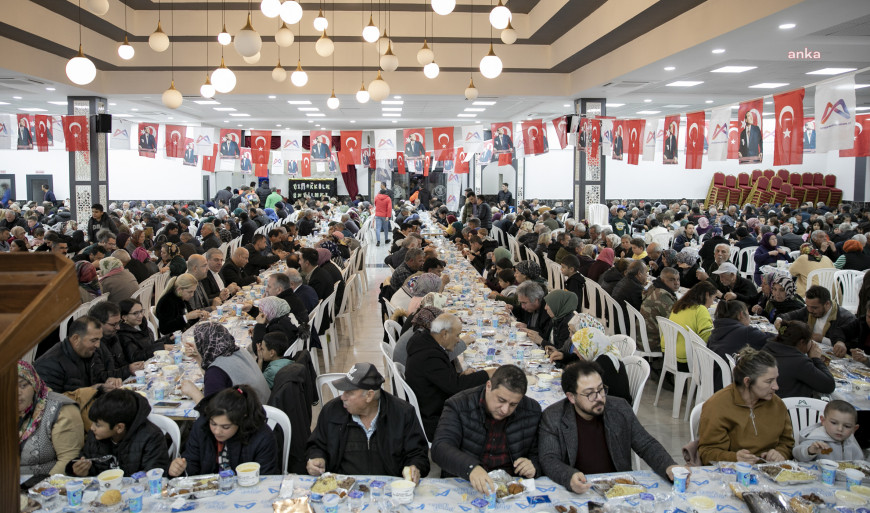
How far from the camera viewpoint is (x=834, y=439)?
12.0 feet

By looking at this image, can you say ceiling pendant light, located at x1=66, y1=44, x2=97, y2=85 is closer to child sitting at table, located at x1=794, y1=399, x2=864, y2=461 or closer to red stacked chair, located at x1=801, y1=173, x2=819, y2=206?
child sitting at table, located at x1=794, y1=399, x2=864, y2=461

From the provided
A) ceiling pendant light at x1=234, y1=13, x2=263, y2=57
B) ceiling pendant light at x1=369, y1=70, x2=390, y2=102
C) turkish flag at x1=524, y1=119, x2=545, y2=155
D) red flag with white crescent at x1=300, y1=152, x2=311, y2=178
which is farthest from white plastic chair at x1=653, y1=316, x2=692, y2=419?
red flag with white crescent at x1=300, y1=152, x2=311, y2=178

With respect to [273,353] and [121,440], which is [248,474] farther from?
[273,353]

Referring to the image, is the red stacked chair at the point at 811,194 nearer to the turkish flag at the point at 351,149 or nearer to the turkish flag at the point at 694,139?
the turkish flag at the point at 694,139

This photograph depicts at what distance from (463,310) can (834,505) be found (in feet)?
14.6

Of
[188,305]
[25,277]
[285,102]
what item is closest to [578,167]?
[285,102]

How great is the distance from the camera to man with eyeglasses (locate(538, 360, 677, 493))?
3.40 metres

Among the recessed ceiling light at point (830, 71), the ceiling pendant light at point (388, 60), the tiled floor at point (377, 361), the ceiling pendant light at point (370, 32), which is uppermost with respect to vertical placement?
the recessed ceiling light at point (830, 71)

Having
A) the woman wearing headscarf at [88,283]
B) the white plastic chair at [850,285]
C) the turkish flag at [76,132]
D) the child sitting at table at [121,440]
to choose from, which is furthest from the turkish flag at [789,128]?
the turkish flag at [76,132]

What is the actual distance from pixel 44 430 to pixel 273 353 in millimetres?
1463

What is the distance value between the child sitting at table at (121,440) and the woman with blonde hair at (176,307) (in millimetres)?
3377

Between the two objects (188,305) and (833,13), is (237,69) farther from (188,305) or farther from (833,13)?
(833,13)

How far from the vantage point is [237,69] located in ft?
43.2

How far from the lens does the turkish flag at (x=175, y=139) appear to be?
16859mm
